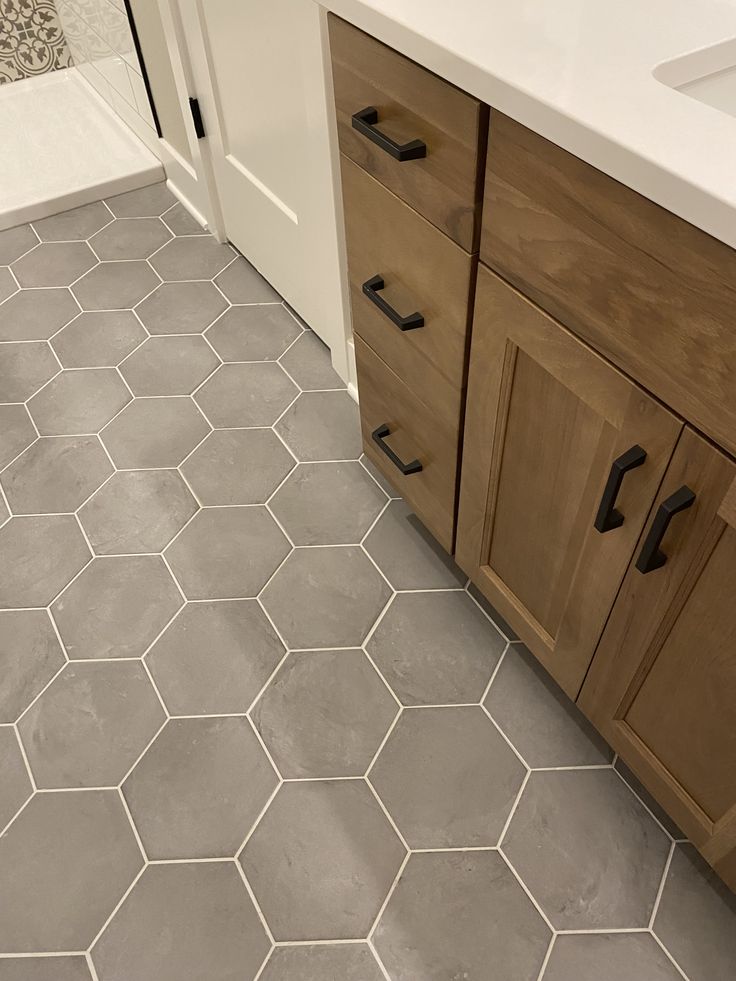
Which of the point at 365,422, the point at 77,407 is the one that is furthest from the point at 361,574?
the point at 77,407

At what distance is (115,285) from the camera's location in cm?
205

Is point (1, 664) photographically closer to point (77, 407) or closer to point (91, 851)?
point (91, 851)

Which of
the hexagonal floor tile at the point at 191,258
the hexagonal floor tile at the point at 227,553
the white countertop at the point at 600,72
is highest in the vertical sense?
the white countertop at the point at 600,72

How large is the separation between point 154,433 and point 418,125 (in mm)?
1018

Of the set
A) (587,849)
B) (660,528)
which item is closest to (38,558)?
(587,849)

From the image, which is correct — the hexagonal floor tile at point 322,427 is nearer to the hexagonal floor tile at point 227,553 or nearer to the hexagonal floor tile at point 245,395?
the hexagonal floor tile at point 245,395

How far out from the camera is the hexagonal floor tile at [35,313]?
76.7 inches

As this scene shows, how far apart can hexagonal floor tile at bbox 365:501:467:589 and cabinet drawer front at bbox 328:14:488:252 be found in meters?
0.69

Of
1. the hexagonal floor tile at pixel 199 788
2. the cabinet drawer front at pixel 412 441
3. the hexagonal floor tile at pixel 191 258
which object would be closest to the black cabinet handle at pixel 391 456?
the cabinet drawer front at pixel 412 441

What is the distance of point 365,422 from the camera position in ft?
4.67

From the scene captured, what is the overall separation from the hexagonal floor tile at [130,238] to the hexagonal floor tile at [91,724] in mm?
1204

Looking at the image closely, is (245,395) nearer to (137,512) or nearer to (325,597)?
(137,512)

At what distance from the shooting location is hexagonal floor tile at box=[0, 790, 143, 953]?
1.12 m

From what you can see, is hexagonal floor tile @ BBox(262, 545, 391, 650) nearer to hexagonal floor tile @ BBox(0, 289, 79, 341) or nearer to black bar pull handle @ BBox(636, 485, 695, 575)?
black bar pull handle @ BBox(636, 485, 695, 575)
